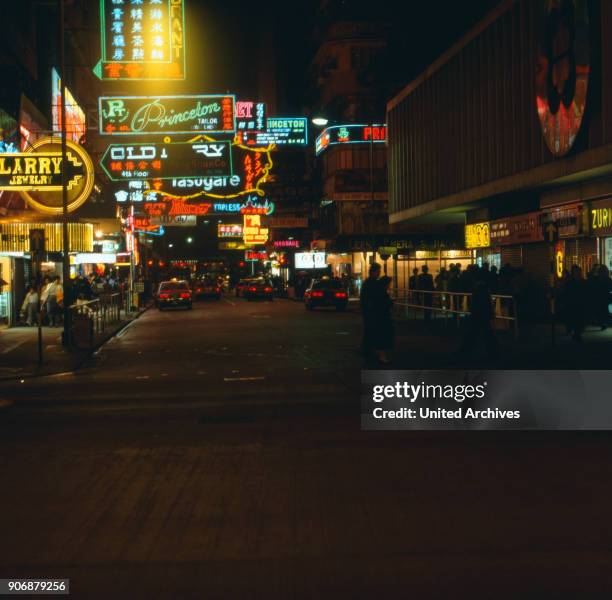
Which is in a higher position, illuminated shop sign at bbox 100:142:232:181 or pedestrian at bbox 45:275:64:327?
illuminated shop sign at bbox 100:142:232:181

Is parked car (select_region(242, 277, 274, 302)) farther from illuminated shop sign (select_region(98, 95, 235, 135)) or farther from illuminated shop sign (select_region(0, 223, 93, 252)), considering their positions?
illuminated shop sign (select_region(0, 223, 93, 252))

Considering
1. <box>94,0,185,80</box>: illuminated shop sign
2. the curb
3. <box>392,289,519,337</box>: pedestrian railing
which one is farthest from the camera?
<box>94,0,185,80</box>: illuminated shop sign

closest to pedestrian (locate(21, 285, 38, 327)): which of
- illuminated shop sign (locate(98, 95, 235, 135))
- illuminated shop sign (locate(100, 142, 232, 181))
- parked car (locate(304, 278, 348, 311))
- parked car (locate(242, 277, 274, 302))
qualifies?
illuminated shop sign (locate(100, 142, 232, 181))

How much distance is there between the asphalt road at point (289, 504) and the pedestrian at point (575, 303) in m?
10.2

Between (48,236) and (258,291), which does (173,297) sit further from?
(48,236)

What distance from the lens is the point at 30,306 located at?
3341cm

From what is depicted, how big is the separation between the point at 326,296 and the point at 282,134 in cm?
2269

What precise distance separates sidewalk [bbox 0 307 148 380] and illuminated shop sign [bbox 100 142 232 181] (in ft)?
20.9

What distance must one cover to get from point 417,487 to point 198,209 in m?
35.2

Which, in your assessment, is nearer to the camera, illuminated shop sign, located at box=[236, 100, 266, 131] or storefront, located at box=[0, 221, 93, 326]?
storefront, located at box=[0, 221, 93, 326]

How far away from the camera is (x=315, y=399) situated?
43.6 ft

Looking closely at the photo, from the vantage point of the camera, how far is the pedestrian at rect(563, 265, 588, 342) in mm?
21672

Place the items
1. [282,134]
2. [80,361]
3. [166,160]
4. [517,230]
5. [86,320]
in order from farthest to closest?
[282,134] < [166,160] < [517,230] < [86,320] < [80,361]

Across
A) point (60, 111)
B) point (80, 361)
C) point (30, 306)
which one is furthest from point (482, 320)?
point (60, 111)
